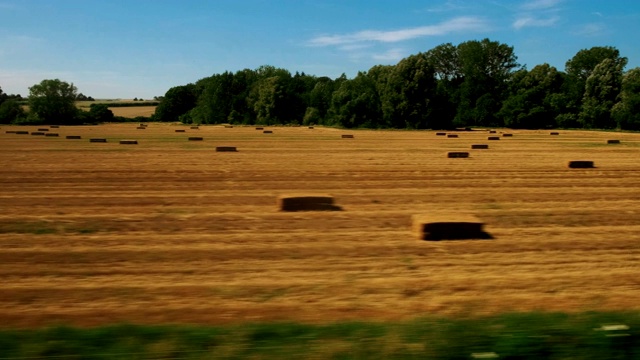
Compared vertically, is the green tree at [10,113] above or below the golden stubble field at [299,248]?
above

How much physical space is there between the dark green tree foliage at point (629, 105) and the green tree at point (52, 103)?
7898 cm

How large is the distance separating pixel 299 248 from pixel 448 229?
3.11 m

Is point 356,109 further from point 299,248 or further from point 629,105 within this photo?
point 299,248

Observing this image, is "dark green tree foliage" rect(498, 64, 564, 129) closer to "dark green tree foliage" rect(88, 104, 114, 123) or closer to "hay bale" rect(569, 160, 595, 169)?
"hay bale" rect(569, 160, 595, 169)

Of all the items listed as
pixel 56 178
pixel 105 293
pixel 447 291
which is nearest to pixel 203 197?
pixel 56 178

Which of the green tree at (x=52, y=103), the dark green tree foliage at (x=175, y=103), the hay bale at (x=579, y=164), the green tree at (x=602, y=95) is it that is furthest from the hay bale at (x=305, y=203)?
the dark green tree foliage at (x=175, y=103)

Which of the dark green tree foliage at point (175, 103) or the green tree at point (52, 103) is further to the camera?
the dark green tree foliage at point (175, 103)

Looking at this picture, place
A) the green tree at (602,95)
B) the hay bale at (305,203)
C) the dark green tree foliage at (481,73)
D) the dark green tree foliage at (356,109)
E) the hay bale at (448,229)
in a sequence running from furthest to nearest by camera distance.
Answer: the dark green tree foliage at (481,73) → the dark green tree foliage at (356,109) → the green tree at (602,95) → the hay bale at (305,203) → the hay bale at (448,229)

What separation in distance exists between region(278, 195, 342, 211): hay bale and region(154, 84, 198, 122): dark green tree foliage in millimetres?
128941

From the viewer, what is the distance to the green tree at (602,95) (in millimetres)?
79250

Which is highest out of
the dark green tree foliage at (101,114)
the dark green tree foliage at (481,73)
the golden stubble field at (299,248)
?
the dark green tree foliage at (481,73)

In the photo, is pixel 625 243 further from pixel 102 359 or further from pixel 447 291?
pixel 102 359

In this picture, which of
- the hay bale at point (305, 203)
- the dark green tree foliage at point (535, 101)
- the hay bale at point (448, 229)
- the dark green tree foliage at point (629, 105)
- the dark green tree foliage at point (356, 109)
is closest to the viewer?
the hay bale at point (448, 229)

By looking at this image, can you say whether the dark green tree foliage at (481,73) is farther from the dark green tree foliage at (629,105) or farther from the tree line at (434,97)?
the dark green tree foliage at (629,105)
